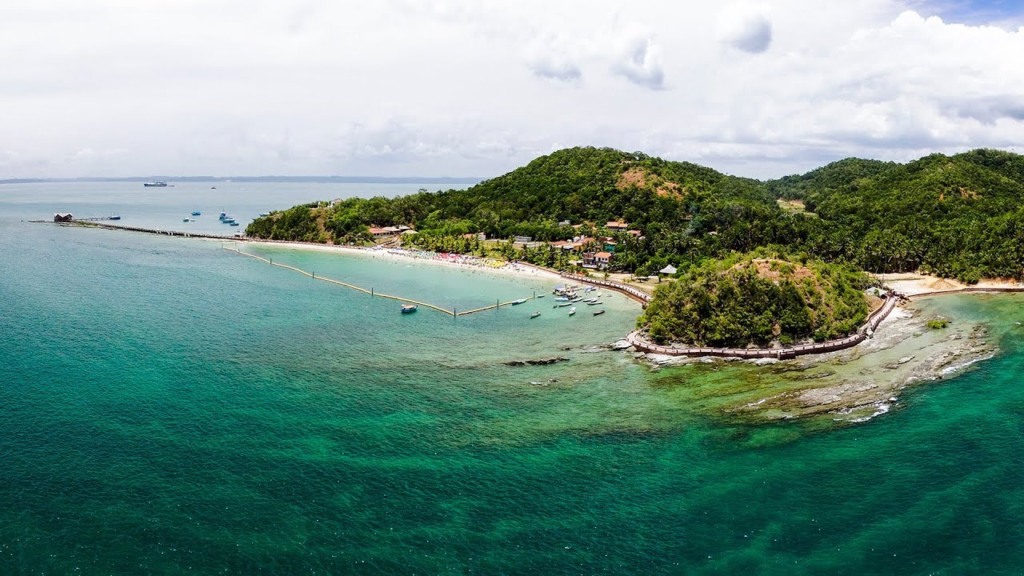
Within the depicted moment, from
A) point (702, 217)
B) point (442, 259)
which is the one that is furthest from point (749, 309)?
point (442, 259)

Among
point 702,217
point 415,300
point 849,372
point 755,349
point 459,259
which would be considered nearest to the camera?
point 849,372

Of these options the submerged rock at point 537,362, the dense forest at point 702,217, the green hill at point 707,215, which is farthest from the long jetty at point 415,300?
the green hill at point 707,215

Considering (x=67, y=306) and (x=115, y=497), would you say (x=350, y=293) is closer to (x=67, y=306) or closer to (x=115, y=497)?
(x=67, y=306)

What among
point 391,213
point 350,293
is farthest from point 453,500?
point 391,213

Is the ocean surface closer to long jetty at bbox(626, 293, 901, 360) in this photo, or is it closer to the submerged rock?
the submerged rock

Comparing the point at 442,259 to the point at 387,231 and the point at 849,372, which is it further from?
the point at 849,372

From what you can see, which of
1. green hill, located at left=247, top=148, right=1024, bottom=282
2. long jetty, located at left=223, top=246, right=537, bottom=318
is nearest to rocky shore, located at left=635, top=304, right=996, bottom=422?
long jetty, located at left=223, top=246, right=537, bottom=318
